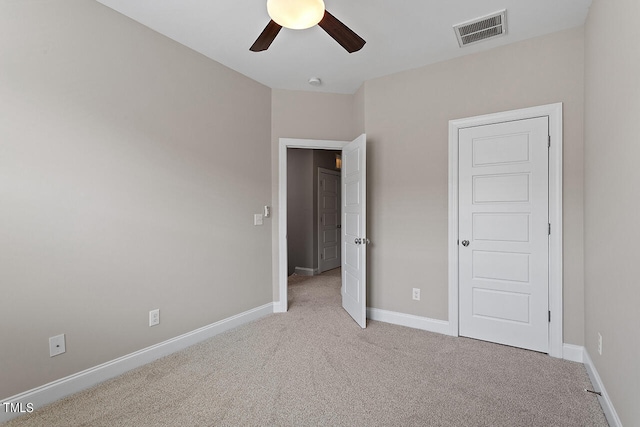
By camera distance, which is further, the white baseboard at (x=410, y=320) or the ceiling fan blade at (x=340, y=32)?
the white baseboard at (x=410, y=320)

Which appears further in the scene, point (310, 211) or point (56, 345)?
point (310, 211)

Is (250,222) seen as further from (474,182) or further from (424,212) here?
(474,182)

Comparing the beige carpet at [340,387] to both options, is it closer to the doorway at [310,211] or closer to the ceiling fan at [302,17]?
the ceiling fan at [302,17]

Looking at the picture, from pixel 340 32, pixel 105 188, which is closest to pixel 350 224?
pixel 340 32

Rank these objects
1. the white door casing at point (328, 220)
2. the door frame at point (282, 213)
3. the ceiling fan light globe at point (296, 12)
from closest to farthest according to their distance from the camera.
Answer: the ceiling fan light globe at point (296, 12) → the door frame at point (282, 213) → the white door casing at point (328, 220)

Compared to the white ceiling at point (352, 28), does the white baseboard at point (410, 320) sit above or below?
below

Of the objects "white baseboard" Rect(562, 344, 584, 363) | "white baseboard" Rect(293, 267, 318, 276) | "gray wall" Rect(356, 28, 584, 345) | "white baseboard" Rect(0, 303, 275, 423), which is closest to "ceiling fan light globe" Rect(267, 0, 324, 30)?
"gray wall" Rect(356, 28, 584, 345)

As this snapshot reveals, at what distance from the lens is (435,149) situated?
3.09m

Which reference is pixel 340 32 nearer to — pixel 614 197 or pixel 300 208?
pixel 614 197

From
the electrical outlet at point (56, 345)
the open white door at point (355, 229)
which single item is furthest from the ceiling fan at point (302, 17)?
the electrical outlet at point (56, 345)

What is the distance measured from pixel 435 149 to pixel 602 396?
7.24 ft

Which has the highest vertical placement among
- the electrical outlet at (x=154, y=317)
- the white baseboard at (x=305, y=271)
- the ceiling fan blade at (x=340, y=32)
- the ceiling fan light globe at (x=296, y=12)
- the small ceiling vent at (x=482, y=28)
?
the small ceiling vent at (x=482, y=28)

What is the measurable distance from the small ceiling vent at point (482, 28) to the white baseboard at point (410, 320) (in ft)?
8.53

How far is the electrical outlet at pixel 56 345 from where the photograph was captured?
6.44 feet
